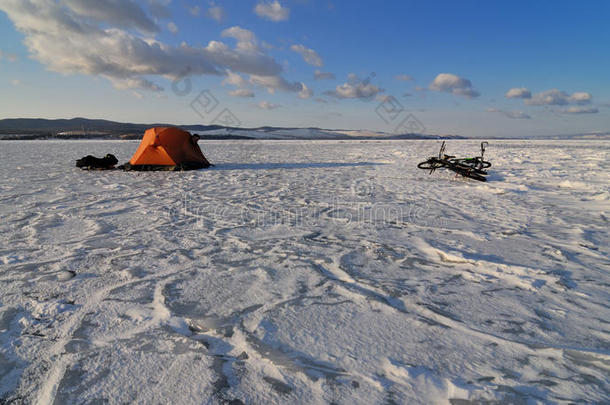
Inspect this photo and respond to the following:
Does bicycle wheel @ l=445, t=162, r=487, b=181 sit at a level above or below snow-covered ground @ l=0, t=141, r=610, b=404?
above

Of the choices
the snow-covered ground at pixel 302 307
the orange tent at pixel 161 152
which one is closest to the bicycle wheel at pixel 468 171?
the snow-covered ground at pixel 302 307

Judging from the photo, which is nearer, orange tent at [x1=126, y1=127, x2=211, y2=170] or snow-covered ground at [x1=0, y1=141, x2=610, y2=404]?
snow-covered ground at [x1=0, y1=141, x2=610, y2=404]

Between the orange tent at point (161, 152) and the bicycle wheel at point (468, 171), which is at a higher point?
the orange tent at point (161, 152)

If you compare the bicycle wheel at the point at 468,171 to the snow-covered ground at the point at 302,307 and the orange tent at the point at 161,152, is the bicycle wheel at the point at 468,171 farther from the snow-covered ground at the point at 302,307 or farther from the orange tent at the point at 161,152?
the orange tent at the point at 161,152

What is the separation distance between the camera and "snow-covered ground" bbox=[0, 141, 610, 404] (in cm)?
148

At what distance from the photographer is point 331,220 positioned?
4316 millimetres

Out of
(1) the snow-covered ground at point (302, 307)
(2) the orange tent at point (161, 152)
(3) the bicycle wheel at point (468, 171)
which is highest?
(2) the orange tent at point (161, 152)

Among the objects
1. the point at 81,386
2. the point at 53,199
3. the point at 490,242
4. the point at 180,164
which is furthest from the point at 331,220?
the point at 180,164

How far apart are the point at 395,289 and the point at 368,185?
199 inches

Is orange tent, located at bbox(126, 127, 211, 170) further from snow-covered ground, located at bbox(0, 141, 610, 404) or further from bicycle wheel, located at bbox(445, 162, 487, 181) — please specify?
bicycle wheel, located at bbox(445, 162, 487, 181)

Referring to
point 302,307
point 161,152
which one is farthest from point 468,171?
point 161,152

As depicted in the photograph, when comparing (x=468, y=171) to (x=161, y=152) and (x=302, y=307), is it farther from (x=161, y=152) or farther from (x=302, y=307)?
(x=161, y=152)

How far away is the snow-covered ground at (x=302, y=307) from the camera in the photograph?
1481mm

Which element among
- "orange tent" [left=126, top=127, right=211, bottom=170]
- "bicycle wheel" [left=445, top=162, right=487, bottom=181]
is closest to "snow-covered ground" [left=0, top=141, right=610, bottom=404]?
"bicycle wheel" [left=445, top=162, right=487, bottom=181]
